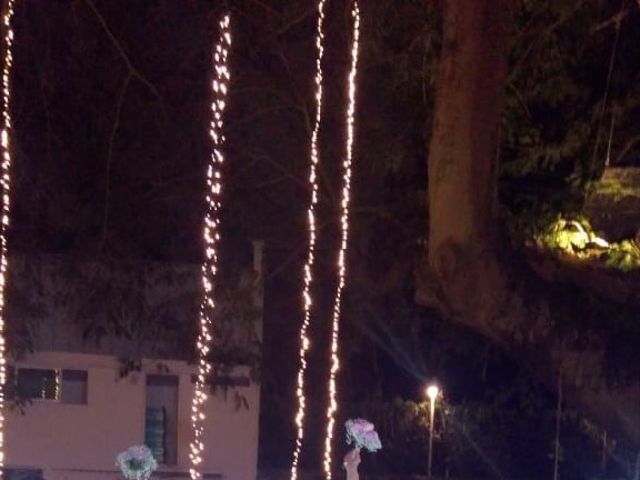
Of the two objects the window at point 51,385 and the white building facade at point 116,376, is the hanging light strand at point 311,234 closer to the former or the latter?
the white building facade at point 116,376

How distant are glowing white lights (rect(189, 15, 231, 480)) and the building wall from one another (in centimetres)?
7

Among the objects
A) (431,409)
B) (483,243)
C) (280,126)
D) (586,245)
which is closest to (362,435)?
(483,243)

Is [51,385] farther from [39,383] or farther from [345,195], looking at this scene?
[345,195]

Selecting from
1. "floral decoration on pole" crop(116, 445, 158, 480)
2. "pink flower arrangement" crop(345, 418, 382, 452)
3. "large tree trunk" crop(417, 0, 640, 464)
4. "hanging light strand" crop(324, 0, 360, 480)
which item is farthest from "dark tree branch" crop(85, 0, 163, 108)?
"pink flower arrangement" crop(345, 418, 382, 452)

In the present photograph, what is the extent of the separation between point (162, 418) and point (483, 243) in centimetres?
310

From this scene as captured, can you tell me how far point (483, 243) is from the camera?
683 centimetres

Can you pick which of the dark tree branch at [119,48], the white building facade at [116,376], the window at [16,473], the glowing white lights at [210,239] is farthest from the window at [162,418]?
the dark tree branch at [119,48]

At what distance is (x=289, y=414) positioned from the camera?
11.1 m

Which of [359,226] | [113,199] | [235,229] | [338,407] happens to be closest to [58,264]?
[113,199]

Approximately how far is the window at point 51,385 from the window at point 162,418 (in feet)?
1.50

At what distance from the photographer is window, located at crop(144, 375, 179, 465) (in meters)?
8.82

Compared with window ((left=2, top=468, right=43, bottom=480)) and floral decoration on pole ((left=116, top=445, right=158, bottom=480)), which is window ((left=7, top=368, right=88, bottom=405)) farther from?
floral decoration on pole ((left=116, top=445, right=158, bottom=480))

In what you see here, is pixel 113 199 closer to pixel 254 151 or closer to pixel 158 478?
pixel 254 151

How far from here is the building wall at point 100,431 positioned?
340 inches
